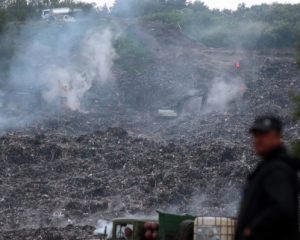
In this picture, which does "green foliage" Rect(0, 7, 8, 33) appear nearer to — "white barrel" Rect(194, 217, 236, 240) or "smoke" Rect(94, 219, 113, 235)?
"smoke" Rect(94, 219, 113, 235)

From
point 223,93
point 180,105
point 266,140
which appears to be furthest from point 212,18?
point 266,140

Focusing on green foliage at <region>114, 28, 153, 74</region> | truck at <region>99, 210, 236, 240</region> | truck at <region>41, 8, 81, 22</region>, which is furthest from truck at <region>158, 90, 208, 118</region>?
truck at <region>41, 8, 81, 22</region>

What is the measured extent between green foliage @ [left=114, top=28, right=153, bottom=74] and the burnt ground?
10.6 feet

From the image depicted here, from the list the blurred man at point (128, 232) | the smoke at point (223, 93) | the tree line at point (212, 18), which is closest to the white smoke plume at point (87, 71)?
the tree line at point (212, 18)

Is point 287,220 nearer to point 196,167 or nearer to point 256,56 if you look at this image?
point 196,167

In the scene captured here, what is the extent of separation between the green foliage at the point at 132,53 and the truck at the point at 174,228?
24371 millimetres

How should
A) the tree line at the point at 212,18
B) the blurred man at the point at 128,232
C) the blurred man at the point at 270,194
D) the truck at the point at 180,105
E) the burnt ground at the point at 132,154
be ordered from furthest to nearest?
the tree line at the point at 212,18 → the truck at the point at 180,105 → the burnt ground at the point at 132,154 → the blurred man at the point at 128,232 → the blurred man at the point at 270,194

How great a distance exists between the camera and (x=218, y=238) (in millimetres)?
6773

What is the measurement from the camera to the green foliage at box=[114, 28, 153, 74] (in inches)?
1323

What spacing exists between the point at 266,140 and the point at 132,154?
15.8 meters

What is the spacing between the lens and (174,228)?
8.05 m

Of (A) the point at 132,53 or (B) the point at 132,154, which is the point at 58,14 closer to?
(A) the point at 132,53

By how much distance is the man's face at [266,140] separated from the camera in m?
2.83

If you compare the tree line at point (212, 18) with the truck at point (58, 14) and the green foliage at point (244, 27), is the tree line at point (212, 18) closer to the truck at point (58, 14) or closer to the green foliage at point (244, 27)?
the green foliage at point (244, 27)
